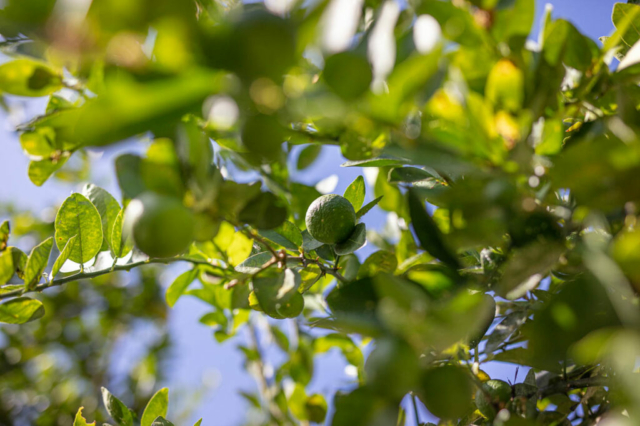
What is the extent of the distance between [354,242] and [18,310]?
703mm

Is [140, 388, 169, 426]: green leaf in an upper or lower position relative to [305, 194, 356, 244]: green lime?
lower

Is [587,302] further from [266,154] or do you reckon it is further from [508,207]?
[266,154]

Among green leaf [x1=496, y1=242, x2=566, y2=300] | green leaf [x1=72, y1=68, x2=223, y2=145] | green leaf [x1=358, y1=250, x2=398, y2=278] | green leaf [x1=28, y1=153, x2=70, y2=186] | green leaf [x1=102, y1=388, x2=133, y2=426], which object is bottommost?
green leaf [x1=102, y1=388, x2=133, y2=426]

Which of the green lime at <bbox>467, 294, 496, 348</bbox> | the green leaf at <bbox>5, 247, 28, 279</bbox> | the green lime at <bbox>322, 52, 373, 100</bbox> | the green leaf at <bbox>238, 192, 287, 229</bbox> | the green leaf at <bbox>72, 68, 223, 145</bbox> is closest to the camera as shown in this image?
the green leaf at <bbox>72, 68, 223, 145</bbox>

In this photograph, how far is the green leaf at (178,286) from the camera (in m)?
1.11

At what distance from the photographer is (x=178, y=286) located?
1120mm

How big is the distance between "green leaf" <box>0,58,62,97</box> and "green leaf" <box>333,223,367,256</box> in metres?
0.71

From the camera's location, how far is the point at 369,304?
637mm

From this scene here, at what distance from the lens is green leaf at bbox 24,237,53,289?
2.95ft

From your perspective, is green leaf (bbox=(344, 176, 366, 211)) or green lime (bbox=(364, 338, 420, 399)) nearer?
green lime (bbox=(364, 338, 420, 399))

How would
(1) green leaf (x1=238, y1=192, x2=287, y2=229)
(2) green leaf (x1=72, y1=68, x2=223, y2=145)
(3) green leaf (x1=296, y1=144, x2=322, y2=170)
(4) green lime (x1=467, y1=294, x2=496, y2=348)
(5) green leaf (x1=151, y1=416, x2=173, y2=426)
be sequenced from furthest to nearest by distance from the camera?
(3) green leaf (x1=296, y1=144, x2=322, y2=170), (5) green leaf (x1=151, y1=416, x2=173, y2=426), (4) green lime (x1=467, y1=294, x2=496, y2=348), (1) green leaf (x1=238, y1=192, x2=287, y2=229), (2) green leaf (x1=72, y1=68, x2=223, y2=145)

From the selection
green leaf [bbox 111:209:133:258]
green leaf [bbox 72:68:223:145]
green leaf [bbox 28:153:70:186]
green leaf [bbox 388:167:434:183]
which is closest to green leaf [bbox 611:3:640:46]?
green leaf [bbox 388:167:434:183]

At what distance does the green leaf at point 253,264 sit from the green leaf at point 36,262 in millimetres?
424

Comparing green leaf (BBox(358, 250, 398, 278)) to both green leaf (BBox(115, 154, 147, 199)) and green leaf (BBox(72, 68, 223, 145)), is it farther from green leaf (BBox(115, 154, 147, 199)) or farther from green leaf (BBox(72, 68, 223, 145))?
green leaf (BBox(72, 68, 223, 145))
